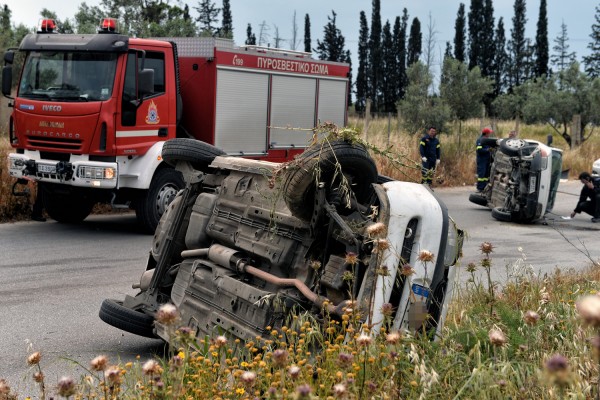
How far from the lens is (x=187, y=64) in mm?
13594

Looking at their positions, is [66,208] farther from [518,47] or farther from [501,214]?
[518,47]

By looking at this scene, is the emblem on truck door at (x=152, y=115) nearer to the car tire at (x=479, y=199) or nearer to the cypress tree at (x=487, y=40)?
the car tire at (x=479, y=199)

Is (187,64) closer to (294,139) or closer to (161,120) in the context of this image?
(161,120)

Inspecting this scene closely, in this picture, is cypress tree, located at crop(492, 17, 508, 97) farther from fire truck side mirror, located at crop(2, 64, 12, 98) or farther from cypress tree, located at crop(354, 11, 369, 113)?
fire truck side mirror, located at crop(2, 64, 12, 98)

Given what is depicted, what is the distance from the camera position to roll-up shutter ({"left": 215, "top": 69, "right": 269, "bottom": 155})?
13742 mm

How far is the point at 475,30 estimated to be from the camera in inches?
2287

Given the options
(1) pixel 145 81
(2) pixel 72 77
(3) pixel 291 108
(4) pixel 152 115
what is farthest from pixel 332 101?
(2) pixel 72 77

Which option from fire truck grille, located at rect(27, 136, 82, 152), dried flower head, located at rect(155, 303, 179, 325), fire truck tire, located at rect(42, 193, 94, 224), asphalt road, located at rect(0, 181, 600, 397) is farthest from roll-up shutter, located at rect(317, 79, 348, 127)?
dried flower head, located at rect(155, 303, 179, 325)

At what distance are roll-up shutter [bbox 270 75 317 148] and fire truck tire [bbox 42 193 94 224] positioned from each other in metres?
3.42

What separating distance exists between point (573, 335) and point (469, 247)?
744cm

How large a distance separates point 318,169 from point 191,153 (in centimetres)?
191

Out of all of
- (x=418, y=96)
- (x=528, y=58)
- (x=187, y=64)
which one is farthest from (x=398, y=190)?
(x=528, y=58)

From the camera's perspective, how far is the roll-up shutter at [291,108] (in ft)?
49.3

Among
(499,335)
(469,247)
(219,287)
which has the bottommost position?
(469,247)
